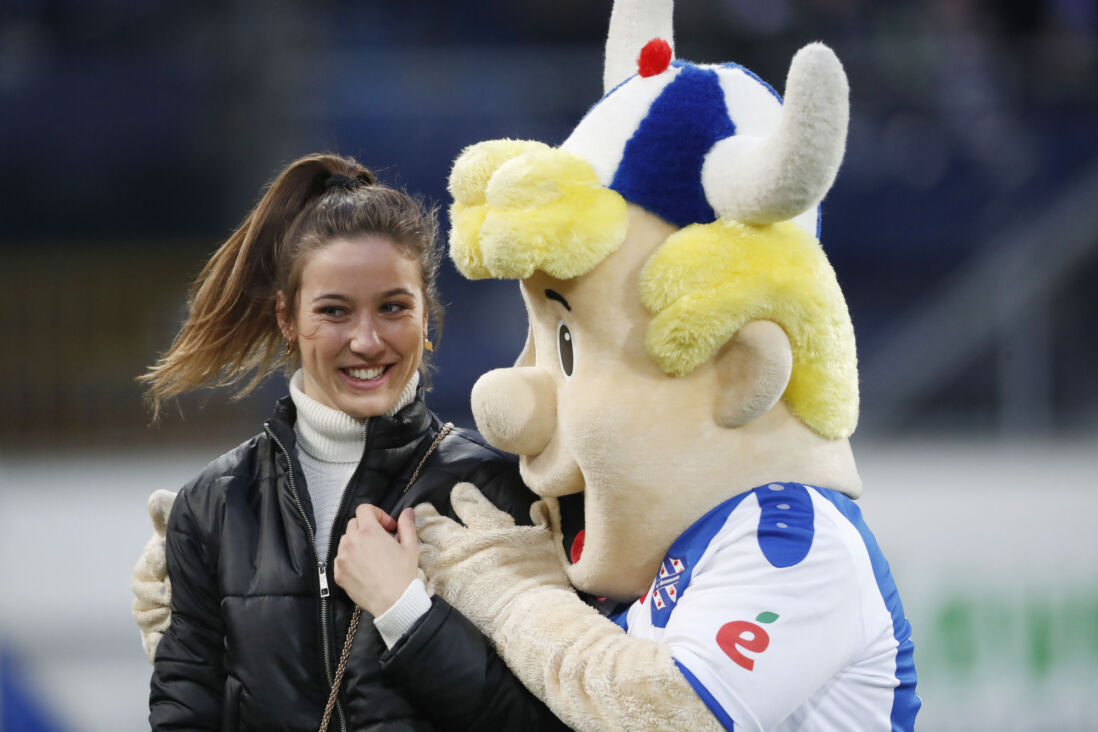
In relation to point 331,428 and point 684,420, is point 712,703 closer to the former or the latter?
point 684,420

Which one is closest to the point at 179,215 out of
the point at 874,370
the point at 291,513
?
the point at 874,370

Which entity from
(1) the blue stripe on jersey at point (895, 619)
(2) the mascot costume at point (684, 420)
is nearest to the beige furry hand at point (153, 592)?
(2) the mascot costume at point (684, 420)

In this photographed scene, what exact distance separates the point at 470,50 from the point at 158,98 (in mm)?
1088

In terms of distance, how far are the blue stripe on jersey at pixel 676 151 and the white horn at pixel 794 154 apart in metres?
0.02

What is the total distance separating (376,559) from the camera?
53.0 inches

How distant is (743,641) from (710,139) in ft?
1.59

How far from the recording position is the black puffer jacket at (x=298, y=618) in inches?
51.3

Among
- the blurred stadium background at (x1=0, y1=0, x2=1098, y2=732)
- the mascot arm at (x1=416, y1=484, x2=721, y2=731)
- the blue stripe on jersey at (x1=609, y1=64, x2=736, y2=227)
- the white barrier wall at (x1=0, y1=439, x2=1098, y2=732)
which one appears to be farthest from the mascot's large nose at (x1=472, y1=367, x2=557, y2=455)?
the blurred stadium background at (x1=0, y1=0, x2=1098, y2=732)

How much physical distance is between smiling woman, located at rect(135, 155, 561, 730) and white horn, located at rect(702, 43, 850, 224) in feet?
1.49

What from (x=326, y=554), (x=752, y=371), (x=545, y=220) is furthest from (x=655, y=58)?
(x=326, y=554)

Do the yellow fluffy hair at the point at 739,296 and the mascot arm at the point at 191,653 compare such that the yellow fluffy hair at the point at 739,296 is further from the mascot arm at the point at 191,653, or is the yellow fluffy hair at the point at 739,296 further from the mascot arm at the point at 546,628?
the mascot arm at the point at 191,653

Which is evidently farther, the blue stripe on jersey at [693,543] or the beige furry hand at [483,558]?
the beige furry hand at [483,558]

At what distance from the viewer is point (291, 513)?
1445 mm

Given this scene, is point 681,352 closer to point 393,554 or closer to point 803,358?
point 803,358
